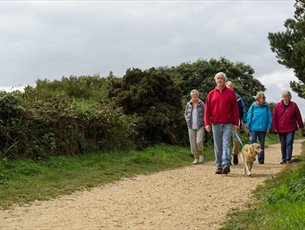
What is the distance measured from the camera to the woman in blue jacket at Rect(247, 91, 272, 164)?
45.3 ft

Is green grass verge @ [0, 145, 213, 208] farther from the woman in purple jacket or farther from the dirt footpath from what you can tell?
the woman in purple jacket

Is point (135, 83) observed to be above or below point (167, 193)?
above

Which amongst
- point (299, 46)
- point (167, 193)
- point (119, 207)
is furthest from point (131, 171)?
point (299, 46)

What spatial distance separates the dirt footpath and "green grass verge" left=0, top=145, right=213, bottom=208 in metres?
0.46

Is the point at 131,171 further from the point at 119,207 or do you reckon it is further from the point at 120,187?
the point at 119,207

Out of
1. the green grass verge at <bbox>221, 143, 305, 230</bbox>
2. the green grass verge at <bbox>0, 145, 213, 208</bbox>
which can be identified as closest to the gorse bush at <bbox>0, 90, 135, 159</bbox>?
the green grass verge at <bbox>0, 145, 213, 208</bbox>

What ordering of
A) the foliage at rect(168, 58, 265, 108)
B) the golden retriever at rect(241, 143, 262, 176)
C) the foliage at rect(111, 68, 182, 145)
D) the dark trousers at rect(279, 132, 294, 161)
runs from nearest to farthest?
the golden retriever at rect(241, 143, 262, 176) < the dark trousers at rect(279, 132, 294, 161) < the foliage at rect(111, 68, 182, 145) < the foliage at rect(168, 58, 265, 108)

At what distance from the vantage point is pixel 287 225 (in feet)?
18.8

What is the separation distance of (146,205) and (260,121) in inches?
252

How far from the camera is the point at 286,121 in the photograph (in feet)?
45.8

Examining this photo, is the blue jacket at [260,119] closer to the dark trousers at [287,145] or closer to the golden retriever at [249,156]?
the dark trousers at [287,145]

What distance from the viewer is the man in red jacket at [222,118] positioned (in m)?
11.7

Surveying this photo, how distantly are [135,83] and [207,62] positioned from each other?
12582 mm

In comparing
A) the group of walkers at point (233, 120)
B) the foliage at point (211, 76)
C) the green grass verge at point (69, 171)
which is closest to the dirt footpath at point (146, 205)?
the green grass verge at point (69, 171)
